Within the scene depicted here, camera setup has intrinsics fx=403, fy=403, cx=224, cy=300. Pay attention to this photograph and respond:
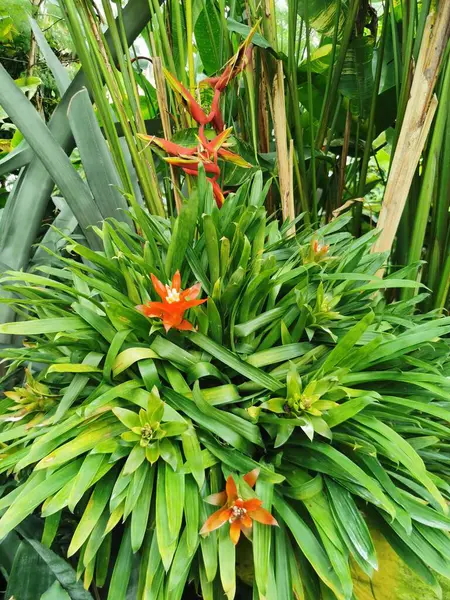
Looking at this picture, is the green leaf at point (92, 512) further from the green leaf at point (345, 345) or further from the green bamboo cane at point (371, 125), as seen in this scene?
the green bamboo cane at point (371, 125)

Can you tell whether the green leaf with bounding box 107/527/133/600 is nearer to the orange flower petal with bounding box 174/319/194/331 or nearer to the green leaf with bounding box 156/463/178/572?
the green leaf with bounding box 156/463/178/572

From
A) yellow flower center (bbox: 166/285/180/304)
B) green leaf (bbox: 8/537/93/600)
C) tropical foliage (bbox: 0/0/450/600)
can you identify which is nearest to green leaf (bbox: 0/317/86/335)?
tropical foliage (bbox: 0/0/450/600)

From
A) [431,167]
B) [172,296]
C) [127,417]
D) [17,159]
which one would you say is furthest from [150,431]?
[17,159]

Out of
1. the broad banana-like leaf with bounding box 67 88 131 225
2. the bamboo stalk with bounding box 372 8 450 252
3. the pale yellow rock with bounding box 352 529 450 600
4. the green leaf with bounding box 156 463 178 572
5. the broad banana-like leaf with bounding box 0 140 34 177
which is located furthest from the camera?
the broad banana-like leaf with bounding box 0 140 34 177

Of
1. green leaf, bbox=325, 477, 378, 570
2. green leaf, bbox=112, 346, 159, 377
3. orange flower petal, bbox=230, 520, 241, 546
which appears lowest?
green leaf, bbox=325, 477, 378, 570

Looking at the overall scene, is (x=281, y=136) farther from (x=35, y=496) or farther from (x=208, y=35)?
(x=35, y=496)

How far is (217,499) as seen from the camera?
359 millimetres

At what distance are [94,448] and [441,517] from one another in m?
0.32

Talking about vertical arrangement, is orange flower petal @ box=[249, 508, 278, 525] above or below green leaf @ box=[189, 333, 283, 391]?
below

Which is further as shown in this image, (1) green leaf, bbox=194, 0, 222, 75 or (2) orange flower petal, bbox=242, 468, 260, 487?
(1) green leaf, bbox=194, 0, 222, 75

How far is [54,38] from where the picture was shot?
83.4 inches

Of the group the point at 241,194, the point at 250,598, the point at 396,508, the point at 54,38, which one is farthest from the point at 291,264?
the point at 54,38

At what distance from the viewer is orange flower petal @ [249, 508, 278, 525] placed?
339 millimetres

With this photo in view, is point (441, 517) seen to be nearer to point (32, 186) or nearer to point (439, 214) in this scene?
point (439, 214)
